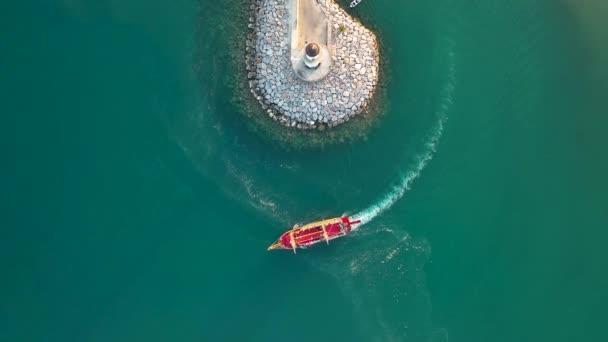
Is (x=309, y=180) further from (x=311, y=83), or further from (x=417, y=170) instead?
(x=417, y=170)

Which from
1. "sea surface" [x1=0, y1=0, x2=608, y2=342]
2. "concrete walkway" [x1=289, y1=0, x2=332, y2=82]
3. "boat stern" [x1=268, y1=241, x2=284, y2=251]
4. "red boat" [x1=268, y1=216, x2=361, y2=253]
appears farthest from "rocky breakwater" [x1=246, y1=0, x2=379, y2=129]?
"boat stern" [x1=268, y1=241, x2=284, y2=251]

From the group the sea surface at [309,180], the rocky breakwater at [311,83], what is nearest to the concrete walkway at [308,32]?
the rocky breakwater at [311,83]

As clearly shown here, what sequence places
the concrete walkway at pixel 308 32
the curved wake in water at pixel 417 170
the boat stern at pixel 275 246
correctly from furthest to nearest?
the curved wake in water at pixel 417 170
the boat stern at pixel 275 246
the concrete walkway at pixel 308 32

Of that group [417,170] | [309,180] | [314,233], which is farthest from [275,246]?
[417,170]

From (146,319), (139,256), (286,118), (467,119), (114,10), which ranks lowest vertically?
(146,319)

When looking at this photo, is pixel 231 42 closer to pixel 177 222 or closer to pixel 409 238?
pixel 177 222

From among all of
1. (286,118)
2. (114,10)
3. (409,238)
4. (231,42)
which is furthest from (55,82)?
(409,238)

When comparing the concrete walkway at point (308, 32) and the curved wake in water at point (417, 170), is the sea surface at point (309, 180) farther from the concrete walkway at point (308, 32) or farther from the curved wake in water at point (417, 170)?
the concrete walkway at point (308, 32)
